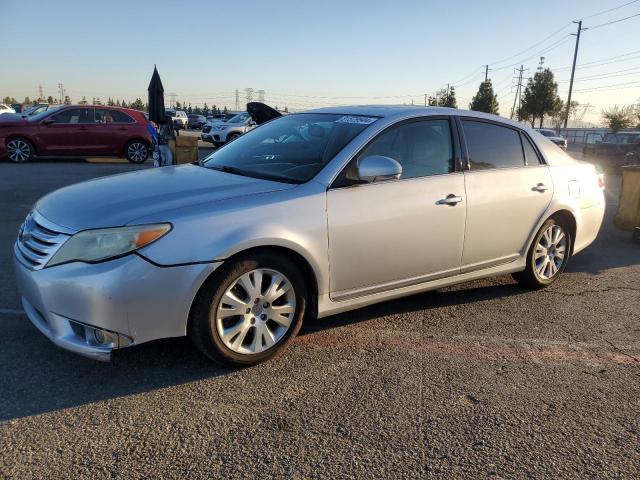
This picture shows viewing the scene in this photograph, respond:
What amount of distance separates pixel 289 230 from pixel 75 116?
13055 mm

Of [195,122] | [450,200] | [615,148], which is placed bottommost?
[195,122]

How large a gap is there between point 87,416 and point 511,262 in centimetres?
346

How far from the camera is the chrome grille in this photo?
2954mm

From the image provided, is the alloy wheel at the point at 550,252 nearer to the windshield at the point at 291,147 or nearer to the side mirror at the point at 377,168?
the side mirror at the point at 377,168

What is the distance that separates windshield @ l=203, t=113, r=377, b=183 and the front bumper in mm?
1053

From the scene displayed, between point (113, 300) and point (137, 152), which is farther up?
point (113, 300)

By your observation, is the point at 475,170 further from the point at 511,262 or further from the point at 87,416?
the point at 87,416

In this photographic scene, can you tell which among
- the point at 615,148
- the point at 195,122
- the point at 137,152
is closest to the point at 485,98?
the point at 195,122

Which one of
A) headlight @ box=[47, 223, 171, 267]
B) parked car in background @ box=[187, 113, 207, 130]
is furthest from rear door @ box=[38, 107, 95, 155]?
parked car in background @ box=[187, 113, 207, 130]

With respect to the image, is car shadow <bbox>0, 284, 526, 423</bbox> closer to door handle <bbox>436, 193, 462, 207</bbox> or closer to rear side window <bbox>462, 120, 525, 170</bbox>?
door handle <bbox>436, 193, 462, 207</bbox>

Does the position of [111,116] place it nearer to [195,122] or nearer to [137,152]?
[137,152]

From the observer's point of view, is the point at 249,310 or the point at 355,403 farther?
the point at 249,310

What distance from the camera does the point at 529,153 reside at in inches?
185

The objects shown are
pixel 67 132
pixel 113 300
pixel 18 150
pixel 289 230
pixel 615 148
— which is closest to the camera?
pixel 113 300
